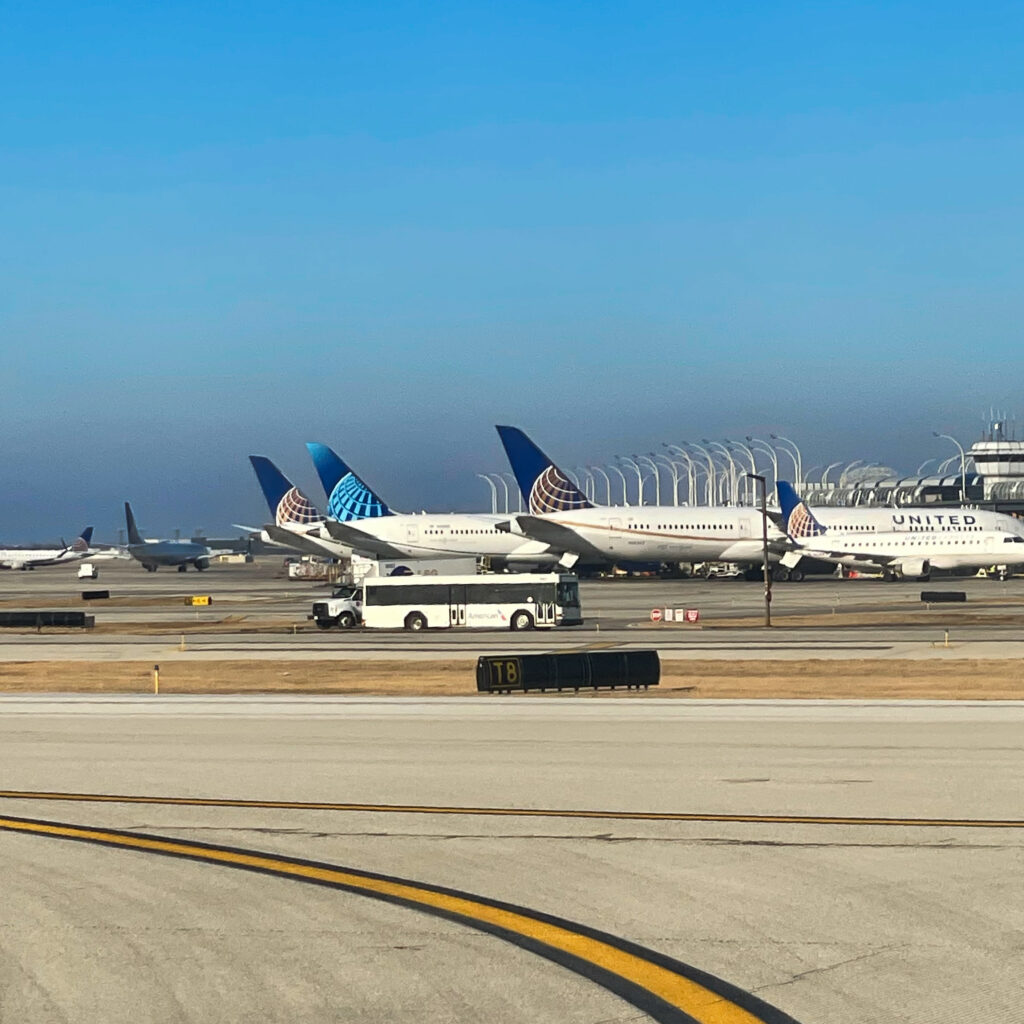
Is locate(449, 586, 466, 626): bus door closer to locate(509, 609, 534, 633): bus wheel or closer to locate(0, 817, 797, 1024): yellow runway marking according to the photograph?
locate(509, 609, 534, 633): bus wheel

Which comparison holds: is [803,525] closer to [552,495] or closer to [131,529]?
[552,495]

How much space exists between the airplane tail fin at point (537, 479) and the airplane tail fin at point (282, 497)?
26.7m

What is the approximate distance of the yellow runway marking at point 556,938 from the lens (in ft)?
34.8

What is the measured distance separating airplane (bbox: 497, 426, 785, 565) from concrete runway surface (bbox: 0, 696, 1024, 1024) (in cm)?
9457

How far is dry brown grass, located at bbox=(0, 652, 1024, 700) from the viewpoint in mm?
39438

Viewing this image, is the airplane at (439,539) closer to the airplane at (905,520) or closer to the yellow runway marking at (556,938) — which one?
the airplane at (905,520)

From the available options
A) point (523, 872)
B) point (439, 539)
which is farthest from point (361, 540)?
point (523, 872)

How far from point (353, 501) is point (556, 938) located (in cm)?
12774

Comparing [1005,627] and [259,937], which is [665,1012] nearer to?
[259,937]

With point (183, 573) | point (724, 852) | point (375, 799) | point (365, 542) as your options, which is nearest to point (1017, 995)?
point (724, 852)

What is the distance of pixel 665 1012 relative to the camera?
10484mm

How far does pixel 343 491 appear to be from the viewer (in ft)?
461

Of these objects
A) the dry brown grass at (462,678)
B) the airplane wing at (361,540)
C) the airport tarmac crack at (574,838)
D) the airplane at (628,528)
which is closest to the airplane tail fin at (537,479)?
the airplane at (628,528)

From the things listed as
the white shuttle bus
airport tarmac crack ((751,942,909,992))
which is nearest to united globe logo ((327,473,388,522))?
the white shuttle bus
